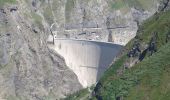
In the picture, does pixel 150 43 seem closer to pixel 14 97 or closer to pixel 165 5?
pixel 165 5

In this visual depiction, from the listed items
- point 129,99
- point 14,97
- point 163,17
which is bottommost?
point 14,97

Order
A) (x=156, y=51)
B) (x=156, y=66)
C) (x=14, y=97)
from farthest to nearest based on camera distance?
1. (x=14, y=97)
2. (x=156, y=51)
3. (x=156, y=66)

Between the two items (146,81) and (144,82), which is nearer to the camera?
(146,81)

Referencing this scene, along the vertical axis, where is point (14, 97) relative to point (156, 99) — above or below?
below

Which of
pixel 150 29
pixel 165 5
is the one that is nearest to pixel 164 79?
pixel 150 29

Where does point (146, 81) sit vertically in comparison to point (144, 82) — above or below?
above

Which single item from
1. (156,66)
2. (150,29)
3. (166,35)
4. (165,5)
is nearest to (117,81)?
(156,66)

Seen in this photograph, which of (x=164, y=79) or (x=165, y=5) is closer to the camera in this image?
(x=164, y=79)

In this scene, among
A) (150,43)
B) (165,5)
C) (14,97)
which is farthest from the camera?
(14,97)

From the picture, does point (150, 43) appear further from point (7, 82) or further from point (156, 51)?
point (7, 82)
